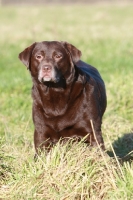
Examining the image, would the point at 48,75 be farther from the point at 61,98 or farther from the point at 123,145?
the point at 123,145

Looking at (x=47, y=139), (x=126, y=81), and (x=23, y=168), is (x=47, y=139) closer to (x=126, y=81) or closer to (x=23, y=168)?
(x=23, y=168)

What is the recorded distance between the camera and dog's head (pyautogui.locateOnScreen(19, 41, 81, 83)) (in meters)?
5.85

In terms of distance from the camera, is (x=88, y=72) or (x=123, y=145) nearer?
(x=88, y=72)

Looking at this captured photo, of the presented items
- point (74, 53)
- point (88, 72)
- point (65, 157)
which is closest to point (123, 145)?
point (88, 72)

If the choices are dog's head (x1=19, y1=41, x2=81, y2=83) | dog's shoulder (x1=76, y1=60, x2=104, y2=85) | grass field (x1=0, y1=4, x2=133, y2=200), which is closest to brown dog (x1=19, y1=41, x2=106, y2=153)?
dog's head (x1=19, y1=41, x2=81, y2=83)

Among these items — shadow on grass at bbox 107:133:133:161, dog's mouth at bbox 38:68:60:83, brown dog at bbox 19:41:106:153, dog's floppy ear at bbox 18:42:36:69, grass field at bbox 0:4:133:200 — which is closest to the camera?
grass field at bbox 0:4:133:200

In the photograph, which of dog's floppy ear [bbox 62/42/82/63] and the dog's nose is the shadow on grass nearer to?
dog's floppy ear [bbox 62/42/82/63]

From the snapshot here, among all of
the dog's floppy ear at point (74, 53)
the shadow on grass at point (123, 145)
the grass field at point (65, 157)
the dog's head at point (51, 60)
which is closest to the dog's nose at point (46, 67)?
the dog's head at point (51, 60)

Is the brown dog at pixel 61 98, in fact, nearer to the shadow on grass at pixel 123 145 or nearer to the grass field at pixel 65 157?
the grass field at pixel 65 157

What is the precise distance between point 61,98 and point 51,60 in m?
0.48

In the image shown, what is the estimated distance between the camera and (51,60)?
596 centimetres

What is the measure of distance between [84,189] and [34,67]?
1742mm

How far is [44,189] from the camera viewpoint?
16.3 feet

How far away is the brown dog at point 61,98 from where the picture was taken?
5988 mm
